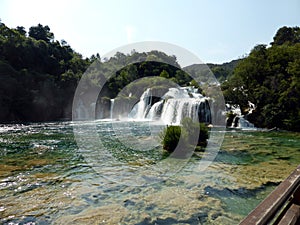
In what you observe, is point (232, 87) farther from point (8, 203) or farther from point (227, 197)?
point (8, 203)

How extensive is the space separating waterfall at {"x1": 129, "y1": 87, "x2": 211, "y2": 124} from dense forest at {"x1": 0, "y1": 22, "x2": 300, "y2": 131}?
262 centimetres

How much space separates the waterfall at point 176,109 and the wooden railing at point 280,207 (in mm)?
15344

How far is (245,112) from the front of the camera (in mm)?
20359

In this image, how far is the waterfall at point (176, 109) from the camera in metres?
20.2

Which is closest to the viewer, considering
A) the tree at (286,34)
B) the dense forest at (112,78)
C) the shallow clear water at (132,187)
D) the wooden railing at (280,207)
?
the wooden railing at (280,207)

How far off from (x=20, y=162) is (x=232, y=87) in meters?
18.4

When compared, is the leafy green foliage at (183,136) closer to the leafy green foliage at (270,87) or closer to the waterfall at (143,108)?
the leafy green foliage at (270,87)

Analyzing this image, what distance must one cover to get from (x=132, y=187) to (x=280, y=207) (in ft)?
12.8

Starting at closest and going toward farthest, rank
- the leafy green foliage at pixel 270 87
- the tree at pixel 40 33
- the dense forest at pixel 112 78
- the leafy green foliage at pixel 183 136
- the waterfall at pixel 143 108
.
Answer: the leafy green foliage at pixel 183 136
the leafy green foliage at pixel 270 87
the dense forest at pixel 112 78
the waterfall at pixel 143 108
the tree at pixel 40 33

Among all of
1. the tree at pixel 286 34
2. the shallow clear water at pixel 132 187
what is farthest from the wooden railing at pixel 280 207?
the tree at pixel 286 34

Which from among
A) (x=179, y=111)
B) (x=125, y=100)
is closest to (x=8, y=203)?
(x=179, y=111)

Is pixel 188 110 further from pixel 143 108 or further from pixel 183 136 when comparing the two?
pixel 183 136

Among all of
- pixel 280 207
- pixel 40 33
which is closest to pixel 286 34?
pixel 280 207

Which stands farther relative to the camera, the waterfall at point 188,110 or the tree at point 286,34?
the tree at point 286,34
